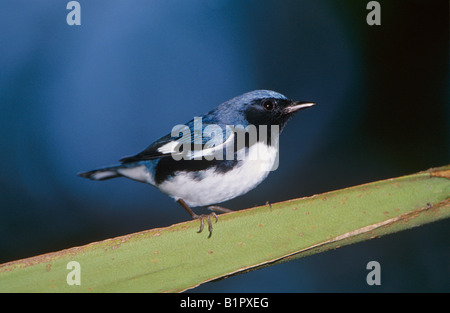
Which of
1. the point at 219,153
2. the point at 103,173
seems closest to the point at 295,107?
the point at 219,153

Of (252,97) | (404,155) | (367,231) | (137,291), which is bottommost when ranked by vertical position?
(137,291)

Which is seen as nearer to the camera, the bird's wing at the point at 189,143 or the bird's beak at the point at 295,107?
the bird's wing at the point at 189,143

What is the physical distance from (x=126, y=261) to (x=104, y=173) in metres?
1.18

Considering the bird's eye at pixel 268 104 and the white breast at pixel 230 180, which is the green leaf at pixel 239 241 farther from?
the bird's eye at pixel 268 104

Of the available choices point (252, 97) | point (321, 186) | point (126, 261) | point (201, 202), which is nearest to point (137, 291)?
point (126, 261)

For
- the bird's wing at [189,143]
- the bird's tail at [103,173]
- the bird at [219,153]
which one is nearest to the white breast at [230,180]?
the bird at [219,153]

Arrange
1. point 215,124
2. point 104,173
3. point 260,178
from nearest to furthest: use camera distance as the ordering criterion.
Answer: point 260,178 < point 215,124 < point 104,173

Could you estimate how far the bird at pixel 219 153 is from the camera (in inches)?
72.6

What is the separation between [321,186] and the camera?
3.55 meters

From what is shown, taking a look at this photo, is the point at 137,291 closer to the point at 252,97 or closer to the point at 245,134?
the point at 245,134

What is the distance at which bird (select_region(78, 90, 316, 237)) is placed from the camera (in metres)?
1.84

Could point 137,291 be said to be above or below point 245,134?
below

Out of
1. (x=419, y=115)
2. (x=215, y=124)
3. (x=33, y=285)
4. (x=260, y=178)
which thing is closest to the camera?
Result: (x=33, y=285)

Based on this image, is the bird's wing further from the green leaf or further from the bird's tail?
the green leaf
